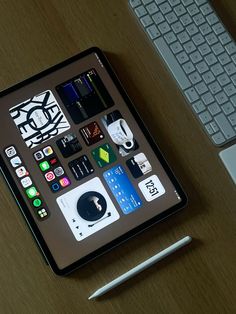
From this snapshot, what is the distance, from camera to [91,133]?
0.71 m

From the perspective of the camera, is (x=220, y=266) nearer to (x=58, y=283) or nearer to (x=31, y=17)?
(x=58, y=283)

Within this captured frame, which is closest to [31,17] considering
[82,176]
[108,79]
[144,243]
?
[108,79]

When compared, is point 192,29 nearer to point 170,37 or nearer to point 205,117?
point 170,37

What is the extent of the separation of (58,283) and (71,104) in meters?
0.27

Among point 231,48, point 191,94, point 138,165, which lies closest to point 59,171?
point 138,165

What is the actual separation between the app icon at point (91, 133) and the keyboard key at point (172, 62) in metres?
0.16

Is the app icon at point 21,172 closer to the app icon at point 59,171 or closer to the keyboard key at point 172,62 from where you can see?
the app icon at point 59,171

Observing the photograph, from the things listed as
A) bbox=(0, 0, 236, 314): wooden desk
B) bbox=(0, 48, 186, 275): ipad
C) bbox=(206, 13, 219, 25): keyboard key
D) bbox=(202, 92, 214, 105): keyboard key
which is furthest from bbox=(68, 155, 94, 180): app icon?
bbox=(206, 13, 219, 25): keyboard key

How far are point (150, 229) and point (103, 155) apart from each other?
13 centimetres

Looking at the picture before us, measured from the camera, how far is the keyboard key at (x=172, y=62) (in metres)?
0.75

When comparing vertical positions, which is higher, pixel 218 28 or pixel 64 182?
pixel 218 28

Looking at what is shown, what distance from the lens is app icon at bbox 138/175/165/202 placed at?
2.25 feet

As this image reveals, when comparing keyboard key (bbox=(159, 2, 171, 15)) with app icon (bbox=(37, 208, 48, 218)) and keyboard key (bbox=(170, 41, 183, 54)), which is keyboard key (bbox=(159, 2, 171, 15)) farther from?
app icon (bbox=(37, 208, 48, 218))

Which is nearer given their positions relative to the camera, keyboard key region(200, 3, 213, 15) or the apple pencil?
the apple pencil
